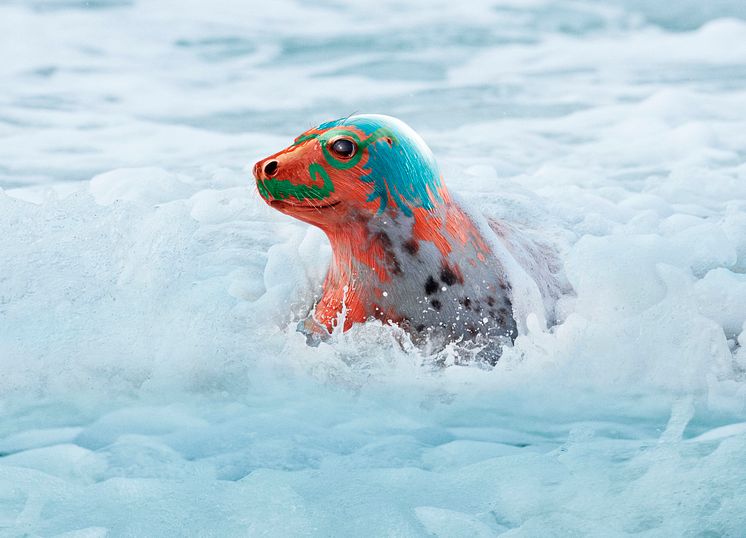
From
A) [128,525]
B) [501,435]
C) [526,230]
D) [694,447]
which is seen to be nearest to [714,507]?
[694,447]

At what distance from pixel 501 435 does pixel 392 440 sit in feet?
1.34

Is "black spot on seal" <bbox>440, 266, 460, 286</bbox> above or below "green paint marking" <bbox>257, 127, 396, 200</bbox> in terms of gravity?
below

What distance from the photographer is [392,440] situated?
3.80 m

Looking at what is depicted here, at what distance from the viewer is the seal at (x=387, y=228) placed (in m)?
4.38

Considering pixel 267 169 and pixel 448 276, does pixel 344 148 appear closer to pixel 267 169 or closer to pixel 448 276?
pixel 267 169

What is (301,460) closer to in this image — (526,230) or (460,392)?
(460,392)

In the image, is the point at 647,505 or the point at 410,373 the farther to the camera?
the point at 410,373

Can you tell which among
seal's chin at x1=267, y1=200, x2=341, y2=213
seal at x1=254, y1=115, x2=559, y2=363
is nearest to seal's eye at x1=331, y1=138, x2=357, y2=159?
seal at x1=254, y1=115, x2=559, y2=363

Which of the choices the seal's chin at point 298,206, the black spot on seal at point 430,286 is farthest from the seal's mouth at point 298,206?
the black spot on seal at point 430,286

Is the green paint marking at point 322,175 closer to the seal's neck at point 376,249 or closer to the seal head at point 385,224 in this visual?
the seal head at point 385,224

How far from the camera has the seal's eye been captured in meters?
4.36

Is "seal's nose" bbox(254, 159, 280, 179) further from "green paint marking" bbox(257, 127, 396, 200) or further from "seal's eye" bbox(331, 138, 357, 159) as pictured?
"seal's eye" bbox(331, 138, 357, 159)

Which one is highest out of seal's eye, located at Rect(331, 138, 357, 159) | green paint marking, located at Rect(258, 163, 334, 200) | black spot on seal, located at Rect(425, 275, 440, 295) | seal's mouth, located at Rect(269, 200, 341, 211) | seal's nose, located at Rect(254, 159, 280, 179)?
seal's eye, located at Rect(331, 138, 357, 159)

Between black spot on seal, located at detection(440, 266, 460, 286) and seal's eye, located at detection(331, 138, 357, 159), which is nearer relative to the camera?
seal's eye, located at detection(331, 138, 357, 159)
